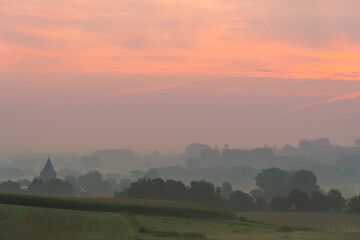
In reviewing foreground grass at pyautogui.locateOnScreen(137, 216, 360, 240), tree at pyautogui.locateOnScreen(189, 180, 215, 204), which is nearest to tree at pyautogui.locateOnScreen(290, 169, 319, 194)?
tree at pyautogui.locateOnScreen(189, 180, 215, 204)

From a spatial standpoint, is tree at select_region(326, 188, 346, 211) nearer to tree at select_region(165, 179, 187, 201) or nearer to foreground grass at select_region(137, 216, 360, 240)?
tree at select_region(165, 179, 187, 201)

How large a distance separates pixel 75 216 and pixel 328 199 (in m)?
96.0

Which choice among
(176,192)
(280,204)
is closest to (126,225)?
(280,204)

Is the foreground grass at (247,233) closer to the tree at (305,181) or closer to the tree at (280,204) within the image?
the tree at (280,204)

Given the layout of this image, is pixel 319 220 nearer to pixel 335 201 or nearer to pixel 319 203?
pixel 319 203

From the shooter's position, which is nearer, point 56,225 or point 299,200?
point 56,225

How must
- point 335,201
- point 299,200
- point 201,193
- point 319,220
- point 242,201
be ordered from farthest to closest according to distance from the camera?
point 201,193 → point 242,201 → point 299,200 → point 335,201 → point 319,220

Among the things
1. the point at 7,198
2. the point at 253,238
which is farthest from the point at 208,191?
the point at 253,238

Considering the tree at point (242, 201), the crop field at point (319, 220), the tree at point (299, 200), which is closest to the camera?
the crop field at point (319, 220)

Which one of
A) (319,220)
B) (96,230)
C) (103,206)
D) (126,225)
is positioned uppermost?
(103,206)

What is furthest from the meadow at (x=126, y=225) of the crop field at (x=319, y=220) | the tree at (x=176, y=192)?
the tree at (x=176, y=192)

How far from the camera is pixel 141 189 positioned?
161375 mm

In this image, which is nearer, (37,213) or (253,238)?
(253,238)

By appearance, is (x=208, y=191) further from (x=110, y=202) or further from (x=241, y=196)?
(x=110, y=202)
